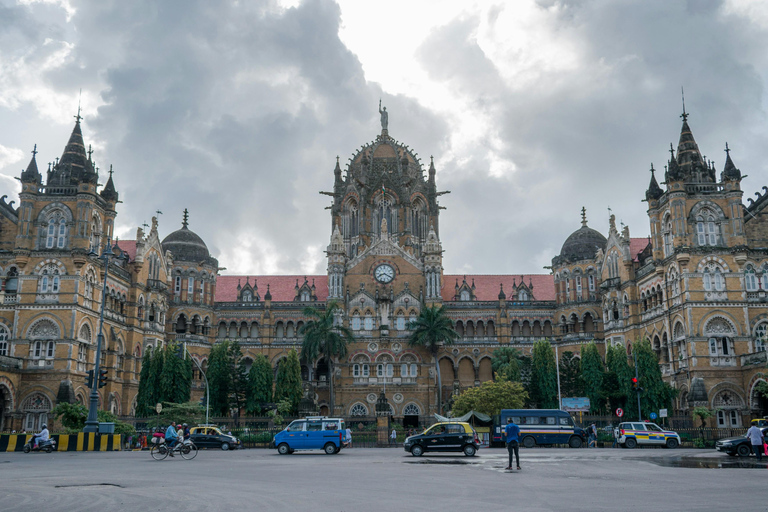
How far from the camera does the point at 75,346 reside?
58062 mm

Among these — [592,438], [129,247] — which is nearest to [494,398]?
[592,438]

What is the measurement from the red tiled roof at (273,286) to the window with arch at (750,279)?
4409 cm

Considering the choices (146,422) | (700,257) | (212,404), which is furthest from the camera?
(212,404)

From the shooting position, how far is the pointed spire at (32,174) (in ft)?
200

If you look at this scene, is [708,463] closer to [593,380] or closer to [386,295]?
[593,380]

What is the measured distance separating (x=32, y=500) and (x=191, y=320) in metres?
63.6

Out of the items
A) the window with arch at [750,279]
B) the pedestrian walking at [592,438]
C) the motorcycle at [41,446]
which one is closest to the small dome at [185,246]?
the motorcycle at [41,446]

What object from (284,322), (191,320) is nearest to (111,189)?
(191,320)

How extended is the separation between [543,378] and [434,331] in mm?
13211

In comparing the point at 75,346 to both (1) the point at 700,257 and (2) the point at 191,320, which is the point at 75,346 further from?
(1) the point at 700,257

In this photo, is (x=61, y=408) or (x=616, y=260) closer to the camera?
(x=61, y=408)

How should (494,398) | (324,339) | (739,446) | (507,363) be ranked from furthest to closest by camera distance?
1. (324,339)
2. (507,363)
3. (494,398)
4. (739,446)

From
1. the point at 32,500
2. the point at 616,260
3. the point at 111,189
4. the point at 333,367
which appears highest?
the point at 111,189

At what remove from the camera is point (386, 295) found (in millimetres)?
77625
